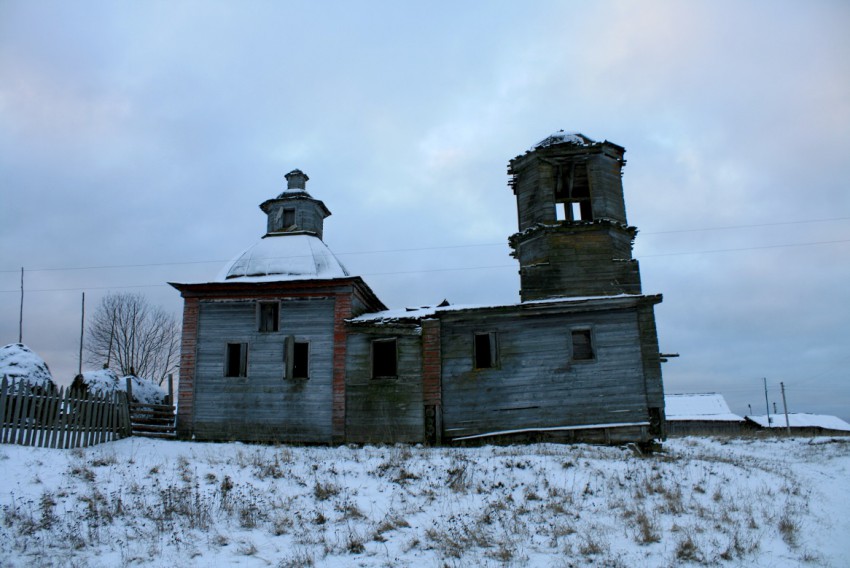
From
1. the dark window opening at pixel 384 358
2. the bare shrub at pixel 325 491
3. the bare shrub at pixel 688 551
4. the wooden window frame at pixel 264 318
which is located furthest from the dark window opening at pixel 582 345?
the wooden window frame at pixel 264 318

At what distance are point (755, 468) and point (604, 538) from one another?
946 cm

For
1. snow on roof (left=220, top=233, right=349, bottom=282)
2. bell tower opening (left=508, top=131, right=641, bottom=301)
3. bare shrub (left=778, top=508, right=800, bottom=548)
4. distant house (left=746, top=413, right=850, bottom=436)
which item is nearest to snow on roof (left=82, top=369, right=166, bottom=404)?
snow on roof (left=220, top=233, right=349, bottom=282)

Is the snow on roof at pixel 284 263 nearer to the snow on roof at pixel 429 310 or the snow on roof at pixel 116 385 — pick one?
the snow on roof at pixel 429 310

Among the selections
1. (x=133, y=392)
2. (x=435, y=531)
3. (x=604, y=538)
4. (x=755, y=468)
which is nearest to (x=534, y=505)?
(x=604, y=538)

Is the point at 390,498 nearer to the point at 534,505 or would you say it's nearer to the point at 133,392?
the point at 534,505

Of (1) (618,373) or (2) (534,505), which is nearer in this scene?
(2) (534,505)

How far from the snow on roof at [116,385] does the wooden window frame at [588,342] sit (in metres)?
18.8

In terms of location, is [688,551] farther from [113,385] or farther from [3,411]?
[113,385]

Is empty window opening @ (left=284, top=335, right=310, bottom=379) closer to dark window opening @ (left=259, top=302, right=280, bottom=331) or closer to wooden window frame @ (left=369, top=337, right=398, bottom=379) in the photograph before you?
dark window opening @ (left=259, top=302, right=280, bottom=331)

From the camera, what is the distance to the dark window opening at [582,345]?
757 inches

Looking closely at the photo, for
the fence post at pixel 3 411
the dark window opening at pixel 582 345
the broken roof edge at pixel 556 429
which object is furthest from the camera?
the dark window opening at pixel 582 345

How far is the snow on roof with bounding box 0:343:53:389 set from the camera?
20.1m

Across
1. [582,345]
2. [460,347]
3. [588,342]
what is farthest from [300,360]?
[588,342]

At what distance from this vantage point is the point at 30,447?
14.6m
